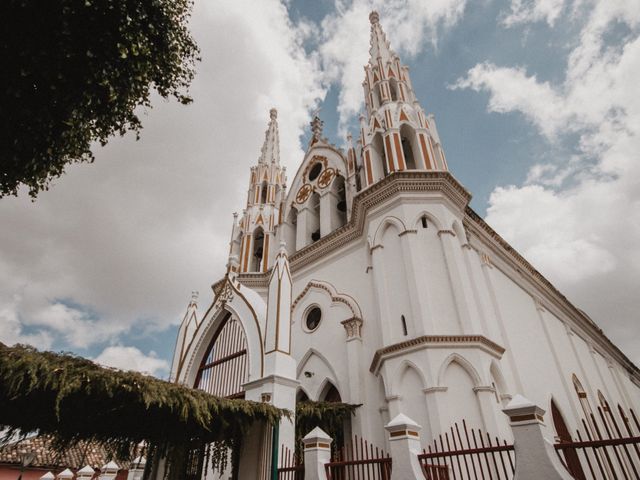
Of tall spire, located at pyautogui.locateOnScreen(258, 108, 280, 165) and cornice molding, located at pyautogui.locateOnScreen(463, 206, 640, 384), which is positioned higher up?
tall spire, located at pyautogui.locateOnScreen(258, 108, 280, 165)

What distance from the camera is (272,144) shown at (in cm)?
2611

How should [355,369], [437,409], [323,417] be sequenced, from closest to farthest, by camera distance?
[437,409] → [323,417] → [355,369]

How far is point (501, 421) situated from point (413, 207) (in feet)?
22.8

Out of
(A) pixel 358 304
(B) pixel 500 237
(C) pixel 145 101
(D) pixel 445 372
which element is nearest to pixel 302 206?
(A) pixel 358 304

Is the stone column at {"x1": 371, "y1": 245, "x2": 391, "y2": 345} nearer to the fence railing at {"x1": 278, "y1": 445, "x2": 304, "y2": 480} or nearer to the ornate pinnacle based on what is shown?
the fence railing at {"x1": 278, "y1": 445, "x2": 304, "y2": 480}

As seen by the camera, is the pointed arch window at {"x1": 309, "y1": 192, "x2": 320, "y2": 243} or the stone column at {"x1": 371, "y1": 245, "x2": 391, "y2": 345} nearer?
the stone column at {"x1": 371, "y1": 245, "x2": 391, "y2": 345}

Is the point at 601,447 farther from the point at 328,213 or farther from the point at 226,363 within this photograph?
the point at 328,213

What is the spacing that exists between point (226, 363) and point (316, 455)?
489cm

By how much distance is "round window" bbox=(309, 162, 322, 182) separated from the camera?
21.6m

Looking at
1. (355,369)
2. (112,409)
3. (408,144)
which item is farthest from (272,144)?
(112,409)

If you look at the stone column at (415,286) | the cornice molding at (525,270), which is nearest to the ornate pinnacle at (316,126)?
the cornice molding at (525,270)

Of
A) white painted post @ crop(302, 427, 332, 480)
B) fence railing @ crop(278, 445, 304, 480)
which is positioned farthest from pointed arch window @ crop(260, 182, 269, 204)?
white painted post @ crop(302, 427, 332, 480)

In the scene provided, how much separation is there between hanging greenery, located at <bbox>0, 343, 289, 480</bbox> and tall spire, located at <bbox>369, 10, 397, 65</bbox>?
700 inches

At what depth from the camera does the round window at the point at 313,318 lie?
15823 millimetres
